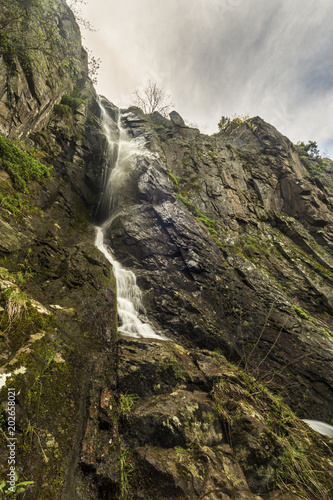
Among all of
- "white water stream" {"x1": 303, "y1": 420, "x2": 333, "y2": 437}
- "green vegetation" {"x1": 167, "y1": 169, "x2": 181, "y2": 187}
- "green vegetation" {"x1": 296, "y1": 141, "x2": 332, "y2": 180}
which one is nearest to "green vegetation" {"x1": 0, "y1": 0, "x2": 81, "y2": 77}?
"green vegetation" {"x1": 167, "y1": 169, "x2": 181, "y2": 187}

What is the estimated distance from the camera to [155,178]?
14.5 metres

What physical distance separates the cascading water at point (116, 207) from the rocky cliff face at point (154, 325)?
527mm

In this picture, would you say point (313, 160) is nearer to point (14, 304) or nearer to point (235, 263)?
point (235, 263)

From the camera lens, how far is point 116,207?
42.8ft

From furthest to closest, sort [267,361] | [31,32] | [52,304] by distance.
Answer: [31,32] < [267,361] < [52,304]

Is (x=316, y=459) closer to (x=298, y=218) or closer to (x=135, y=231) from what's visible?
(x=135, y=231)

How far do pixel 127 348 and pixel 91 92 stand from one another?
2279 cm

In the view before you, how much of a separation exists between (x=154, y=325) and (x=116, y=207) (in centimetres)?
802

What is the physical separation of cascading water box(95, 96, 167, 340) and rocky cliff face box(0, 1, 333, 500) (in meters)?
0.53

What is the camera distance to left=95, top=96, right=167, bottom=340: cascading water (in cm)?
753

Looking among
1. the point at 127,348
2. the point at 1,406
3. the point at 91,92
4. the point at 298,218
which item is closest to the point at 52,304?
the point at 127,348

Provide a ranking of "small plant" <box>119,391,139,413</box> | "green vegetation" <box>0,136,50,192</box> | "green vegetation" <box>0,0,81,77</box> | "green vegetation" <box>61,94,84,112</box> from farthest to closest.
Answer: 1. "green vegetation" <box>61,94,84,112</box>
2. "green vegetation" <box>0,0,81,77</box>
3. "green vegetation" <box>0,136,50,192</box>
4. "small plant" <box>119,391,139,413</box>

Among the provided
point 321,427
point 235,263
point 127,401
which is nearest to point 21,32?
point 127,401

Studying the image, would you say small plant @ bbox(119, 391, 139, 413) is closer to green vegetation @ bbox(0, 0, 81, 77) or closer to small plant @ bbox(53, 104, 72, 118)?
green vegetation @ bbox(0, 0, 81, 77)
